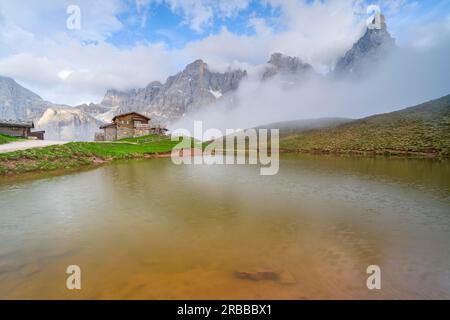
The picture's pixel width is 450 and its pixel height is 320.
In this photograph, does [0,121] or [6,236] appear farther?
[0,121]

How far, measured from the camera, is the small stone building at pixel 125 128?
232 feet

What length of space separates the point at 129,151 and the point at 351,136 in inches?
2954

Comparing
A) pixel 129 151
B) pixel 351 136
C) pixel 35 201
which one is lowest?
pixel 35 201

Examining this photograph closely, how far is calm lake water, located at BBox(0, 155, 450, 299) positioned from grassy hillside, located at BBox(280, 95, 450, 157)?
50500 millimetres

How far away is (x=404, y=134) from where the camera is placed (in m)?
64.8

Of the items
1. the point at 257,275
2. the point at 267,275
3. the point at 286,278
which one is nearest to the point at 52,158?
the point at 257,275

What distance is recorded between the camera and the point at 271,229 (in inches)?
351

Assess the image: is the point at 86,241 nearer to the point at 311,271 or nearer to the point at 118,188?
the point at 311,271

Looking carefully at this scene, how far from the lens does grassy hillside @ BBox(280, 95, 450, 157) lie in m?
53.2

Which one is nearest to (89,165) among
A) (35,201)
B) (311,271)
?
(35,201)

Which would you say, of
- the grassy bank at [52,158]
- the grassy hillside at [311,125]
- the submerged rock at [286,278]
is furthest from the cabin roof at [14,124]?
the grassy hillside at [311,125]

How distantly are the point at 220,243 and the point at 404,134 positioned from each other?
78013 millimetres

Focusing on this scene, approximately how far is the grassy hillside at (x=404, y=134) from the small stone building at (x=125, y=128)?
58.2 meters

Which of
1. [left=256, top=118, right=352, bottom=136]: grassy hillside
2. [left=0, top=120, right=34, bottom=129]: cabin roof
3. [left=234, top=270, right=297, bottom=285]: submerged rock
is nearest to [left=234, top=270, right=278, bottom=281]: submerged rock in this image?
[left=234, top=270, right=297, bottom=285]: submerged rock
